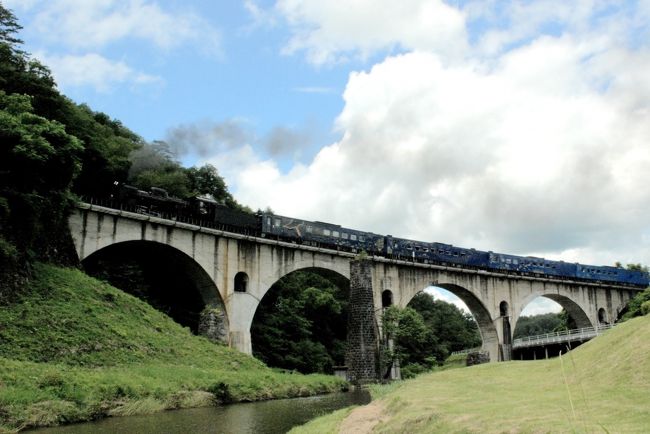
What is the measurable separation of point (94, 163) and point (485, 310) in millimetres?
38978

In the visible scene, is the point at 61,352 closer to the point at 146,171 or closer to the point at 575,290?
the point at 146,171

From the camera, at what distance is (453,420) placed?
1151cm

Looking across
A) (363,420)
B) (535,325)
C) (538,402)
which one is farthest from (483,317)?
(535,325)

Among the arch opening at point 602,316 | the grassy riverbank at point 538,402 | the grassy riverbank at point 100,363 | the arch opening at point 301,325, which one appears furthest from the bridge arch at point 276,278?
the arch opening at point 602,316

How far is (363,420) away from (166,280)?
90.7ft

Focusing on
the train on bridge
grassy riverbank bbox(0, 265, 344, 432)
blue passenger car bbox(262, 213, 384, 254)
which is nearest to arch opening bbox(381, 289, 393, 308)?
the train on bridge

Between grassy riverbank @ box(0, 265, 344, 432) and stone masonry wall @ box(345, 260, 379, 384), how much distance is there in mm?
8154

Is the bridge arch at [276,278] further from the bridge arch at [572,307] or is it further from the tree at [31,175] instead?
the bridge arch at [572,307]

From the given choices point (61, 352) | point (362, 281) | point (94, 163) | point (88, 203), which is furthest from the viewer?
point (362, 281)

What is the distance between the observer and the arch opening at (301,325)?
4706cm

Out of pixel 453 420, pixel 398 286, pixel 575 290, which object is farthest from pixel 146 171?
pixel 575 290

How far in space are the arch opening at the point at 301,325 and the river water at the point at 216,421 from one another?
21447 mm

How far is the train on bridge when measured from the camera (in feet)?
124

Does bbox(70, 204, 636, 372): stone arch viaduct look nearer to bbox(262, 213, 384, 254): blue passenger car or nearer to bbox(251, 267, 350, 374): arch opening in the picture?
bbox(262, 213, 384, 254): blue passenger car
